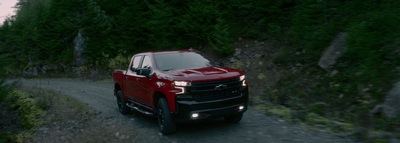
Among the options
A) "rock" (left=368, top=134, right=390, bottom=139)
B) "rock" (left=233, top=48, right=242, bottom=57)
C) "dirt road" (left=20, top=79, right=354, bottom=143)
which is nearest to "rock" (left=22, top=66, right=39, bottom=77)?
"rock" (left=233, top=48, right=242, bottom=57)

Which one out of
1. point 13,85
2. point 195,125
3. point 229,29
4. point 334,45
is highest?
point 229,29

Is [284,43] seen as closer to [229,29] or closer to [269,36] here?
[269,36]

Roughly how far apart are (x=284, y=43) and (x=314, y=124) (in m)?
8.94

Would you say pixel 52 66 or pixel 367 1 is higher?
pixel 367 1

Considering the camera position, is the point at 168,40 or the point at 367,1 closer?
the point at 367,1

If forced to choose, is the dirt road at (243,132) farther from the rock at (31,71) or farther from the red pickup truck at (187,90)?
the rock at (31,71)

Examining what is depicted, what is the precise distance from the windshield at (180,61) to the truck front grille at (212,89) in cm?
123

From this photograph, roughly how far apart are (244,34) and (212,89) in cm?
1290

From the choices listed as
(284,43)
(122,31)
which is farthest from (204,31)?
(122,31)

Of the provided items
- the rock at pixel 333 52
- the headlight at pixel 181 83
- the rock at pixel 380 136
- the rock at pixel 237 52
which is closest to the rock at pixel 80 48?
the rock at pixel 237 52

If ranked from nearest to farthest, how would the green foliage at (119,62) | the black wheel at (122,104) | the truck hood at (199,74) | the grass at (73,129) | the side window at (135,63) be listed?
the truck hood at (199,74)
the grass at (73,129)
the side window at (135,63)
the black wheel at (122,104)
the green foliage at (119,62)

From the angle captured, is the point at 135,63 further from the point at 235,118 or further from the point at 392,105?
the point at 392,105

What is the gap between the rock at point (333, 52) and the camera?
424 inches

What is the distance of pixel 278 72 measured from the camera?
13305mm
